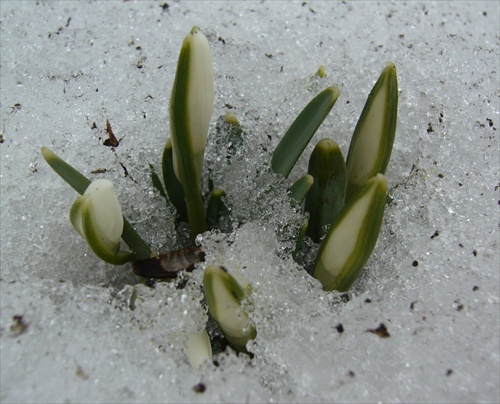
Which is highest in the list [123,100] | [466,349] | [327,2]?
[327,2]

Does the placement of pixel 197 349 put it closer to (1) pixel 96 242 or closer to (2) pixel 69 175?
(1) pixel 96 242

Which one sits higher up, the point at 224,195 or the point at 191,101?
the point at 191,101

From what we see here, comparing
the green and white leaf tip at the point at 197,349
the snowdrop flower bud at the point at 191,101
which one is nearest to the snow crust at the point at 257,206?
the green and white leaf tip at the point at 197,349

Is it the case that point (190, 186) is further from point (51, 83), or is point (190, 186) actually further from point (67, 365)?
point (51, 83)

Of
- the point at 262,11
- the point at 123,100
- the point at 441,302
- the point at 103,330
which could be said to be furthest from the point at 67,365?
the point at 262,11

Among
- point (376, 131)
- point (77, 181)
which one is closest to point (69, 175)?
point (77, 181)

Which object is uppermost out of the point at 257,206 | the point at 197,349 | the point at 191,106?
the point at 191,106

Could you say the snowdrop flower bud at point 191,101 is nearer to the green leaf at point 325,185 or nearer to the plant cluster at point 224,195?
the plant cluster at point 224,195
